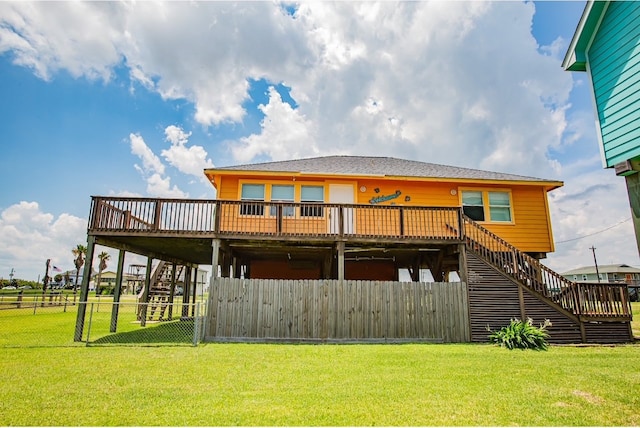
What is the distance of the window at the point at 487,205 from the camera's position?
46.4ft

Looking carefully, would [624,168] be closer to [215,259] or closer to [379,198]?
[379,198]

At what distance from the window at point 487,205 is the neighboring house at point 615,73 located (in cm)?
818

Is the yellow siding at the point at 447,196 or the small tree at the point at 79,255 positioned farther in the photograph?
the small tree at the point at 79,255

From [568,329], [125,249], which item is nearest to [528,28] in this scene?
[568,329]

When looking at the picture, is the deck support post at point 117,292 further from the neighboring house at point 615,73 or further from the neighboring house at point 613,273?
the neighboring house at point 613,273

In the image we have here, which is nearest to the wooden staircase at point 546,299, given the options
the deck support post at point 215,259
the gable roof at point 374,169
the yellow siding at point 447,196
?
the yellow siding at point 447,196

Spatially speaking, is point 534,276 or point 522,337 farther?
point 534,276

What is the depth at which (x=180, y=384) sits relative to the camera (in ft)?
18.1

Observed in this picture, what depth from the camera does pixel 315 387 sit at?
543cm

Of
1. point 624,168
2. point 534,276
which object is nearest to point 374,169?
point 534,276

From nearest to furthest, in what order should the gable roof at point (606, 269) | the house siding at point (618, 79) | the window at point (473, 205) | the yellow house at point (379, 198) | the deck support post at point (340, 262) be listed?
1. the house siding at point (618, 79)
2. the deck support post at point (340, 262)
3. the yellow house at point (379, 198)
4. the window at point (473, 205)
5. the gable roof at point (606, 269)

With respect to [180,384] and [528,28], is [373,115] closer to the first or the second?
[528,28]

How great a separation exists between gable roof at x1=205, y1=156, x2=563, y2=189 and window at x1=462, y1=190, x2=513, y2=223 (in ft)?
2.27

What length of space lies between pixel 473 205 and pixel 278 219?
8.14 metres
